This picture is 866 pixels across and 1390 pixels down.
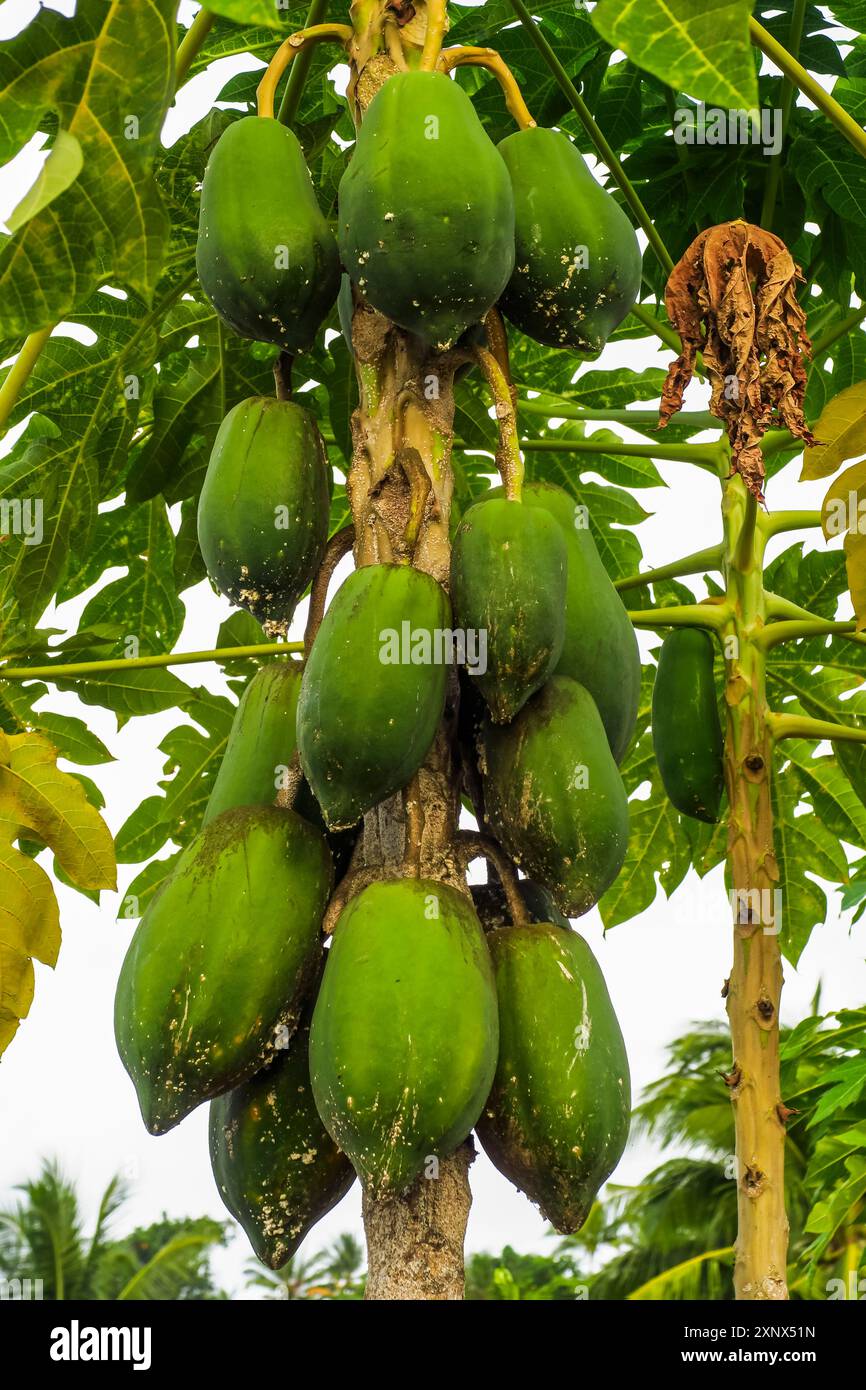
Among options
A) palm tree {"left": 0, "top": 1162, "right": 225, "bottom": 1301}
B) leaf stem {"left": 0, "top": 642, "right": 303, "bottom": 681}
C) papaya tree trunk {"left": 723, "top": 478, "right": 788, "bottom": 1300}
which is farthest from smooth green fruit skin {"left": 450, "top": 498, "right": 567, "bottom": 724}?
palm tree {"left": 0, "top": 1162, "right": 225, "bottom": 1301}

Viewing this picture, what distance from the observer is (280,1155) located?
3.96 feet

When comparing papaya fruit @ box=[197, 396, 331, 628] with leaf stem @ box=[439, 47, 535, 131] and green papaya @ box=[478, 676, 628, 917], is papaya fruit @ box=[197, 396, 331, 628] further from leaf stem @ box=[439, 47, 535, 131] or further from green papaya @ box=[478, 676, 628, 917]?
leaf stem @ box=[439, 47, 535, 131]

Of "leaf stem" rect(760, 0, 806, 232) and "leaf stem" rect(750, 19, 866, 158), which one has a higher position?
"leaf stem" rect(760, 0, 806, 232)

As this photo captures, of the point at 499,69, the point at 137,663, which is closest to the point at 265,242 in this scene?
the point at 499,69

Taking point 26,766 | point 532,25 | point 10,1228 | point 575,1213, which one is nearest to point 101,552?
point 26,766

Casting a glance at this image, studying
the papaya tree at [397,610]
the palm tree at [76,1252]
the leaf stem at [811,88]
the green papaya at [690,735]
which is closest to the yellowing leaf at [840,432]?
the papaya tree at [397,610]

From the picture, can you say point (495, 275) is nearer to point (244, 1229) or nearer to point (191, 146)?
point (244, 1229)

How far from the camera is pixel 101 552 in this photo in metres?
2.69

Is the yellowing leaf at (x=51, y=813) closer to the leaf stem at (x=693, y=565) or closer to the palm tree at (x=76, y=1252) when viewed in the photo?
the leaf stem at (x=693, y=565)

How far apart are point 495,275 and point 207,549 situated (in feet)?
1.20

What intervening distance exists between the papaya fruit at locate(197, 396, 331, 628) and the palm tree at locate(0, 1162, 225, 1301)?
57.5ft

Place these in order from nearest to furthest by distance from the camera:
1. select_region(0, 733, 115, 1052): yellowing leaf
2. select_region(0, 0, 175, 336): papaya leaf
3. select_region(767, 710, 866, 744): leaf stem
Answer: select_region(0, 0, 175, 336): papaya leaf, select_region(0, 733, 115, 1052): yellowing leaf, select_region(767, 710, 866, 744): leaf stem

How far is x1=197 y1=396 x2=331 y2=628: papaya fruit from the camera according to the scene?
131 centimetres

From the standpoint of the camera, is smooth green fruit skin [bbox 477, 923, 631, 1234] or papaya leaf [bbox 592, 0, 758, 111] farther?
smooth green fruit skin [bbox 477, 923, 631, 1234]
